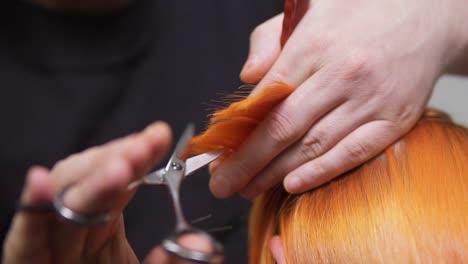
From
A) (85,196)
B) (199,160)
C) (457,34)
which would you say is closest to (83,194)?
(85,196)

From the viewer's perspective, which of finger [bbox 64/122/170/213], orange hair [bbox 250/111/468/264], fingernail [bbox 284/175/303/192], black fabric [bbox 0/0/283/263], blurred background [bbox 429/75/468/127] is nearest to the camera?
finger [bbox 64/122/170/213]

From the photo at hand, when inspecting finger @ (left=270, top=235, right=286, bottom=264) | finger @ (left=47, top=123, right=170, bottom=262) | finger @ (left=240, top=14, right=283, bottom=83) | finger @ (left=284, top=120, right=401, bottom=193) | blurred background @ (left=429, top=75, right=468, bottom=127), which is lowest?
blurred background @ (left=429, top=75, right=468, bottom=127)

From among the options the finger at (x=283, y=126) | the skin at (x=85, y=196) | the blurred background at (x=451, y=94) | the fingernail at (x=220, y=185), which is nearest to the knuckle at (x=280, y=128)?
the finger at (x=283, y=126)

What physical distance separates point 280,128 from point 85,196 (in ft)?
0.99

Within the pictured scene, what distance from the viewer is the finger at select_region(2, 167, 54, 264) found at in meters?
0.37

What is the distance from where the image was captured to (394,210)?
1.73 feet

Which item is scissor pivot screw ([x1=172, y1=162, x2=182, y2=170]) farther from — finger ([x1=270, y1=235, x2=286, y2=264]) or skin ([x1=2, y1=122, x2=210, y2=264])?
finger ([x1=270, y1=235, x2=286, y2=264])

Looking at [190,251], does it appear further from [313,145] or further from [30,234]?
[313,145]

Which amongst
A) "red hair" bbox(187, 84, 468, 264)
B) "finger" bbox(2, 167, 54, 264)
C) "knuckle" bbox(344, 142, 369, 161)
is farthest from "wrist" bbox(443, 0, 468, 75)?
"finger" bbox(2, 167, 54, 264)

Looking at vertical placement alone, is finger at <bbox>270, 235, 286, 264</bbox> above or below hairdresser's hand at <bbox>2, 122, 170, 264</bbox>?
below

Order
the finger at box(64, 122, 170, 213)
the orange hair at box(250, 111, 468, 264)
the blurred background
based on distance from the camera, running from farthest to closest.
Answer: the blurred background → the orange hair at box(250, 111, 468, 264) → the finger at box(64, 122, 170, 213)

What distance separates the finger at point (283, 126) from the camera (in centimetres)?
59

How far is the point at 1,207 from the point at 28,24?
15.1 inches

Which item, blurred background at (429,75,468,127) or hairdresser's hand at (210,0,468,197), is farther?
blurred background at (429,75,468,127)
